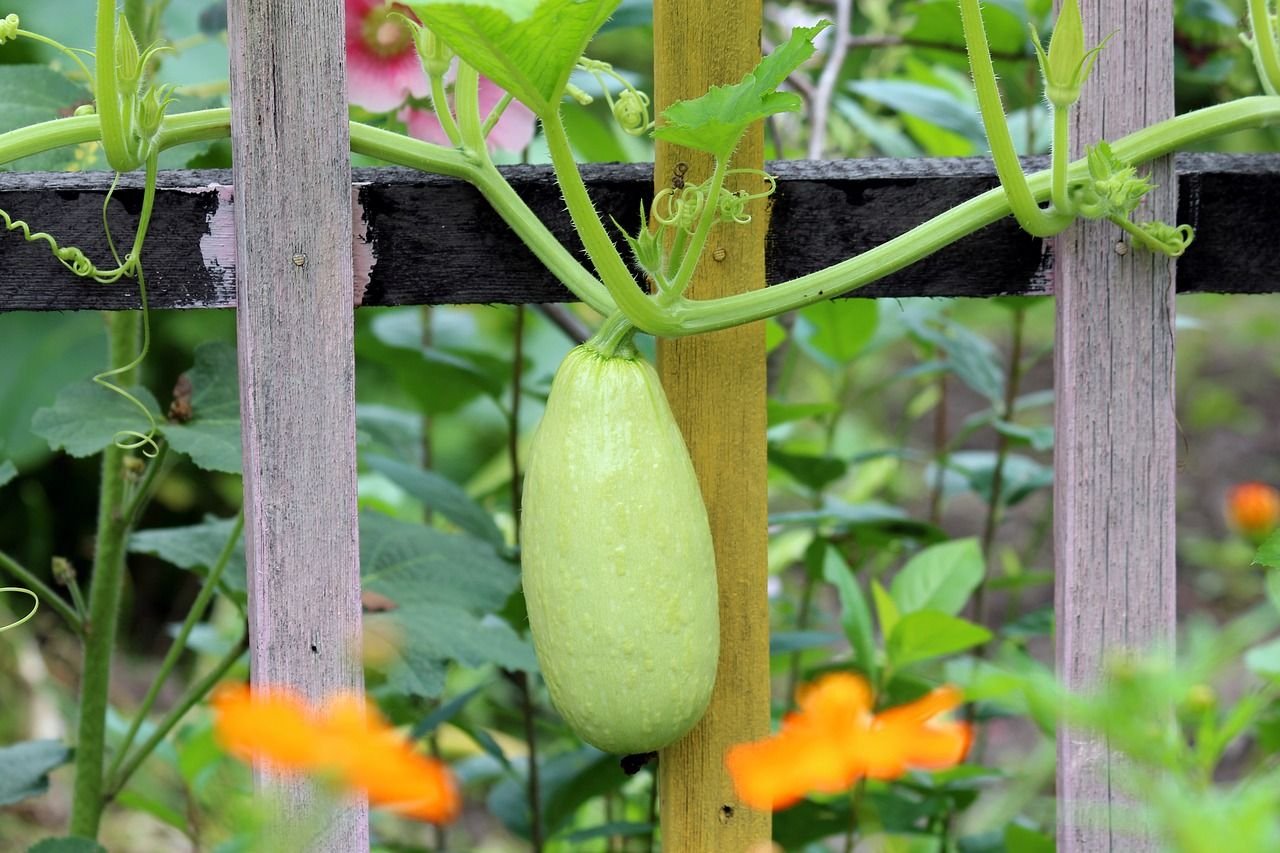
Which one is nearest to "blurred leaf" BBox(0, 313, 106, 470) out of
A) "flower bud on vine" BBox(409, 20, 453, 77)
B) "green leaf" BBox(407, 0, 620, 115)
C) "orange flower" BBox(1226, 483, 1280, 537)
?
"flower bud on vine" BBox(409, 20, 453, 77)

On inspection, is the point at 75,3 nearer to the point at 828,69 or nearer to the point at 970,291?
the point at 828,69

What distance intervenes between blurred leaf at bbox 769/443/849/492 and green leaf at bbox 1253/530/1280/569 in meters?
0.69

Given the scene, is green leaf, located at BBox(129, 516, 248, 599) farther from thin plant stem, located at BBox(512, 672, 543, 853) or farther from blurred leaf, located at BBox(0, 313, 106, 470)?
blurred leaf, located at BBox(0, 313, 106, 470)

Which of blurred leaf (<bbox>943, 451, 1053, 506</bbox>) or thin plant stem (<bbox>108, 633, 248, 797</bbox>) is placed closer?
thin plant stem (<bbox>108, 633, 248, 797</bbox>)

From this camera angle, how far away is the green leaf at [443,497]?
1424mm

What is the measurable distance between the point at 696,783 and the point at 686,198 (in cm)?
47

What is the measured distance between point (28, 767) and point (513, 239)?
732 millimetres

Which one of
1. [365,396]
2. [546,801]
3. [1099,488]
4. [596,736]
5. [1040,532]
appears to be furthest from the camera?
[365,396]

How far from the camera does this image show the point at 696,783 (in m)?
1.08

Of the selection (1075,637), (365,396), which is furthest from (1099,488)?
(365,396)

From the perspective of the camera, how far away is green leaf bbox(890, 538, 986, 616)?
1354 mm

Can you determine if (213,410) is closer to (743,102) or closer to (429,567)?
(429,567)

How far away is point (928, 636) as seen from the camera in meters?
1.26

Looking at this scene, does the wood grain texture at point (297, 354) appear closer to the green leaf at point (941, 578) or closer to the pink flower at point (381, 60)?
the pink flower at point (381, 60)
